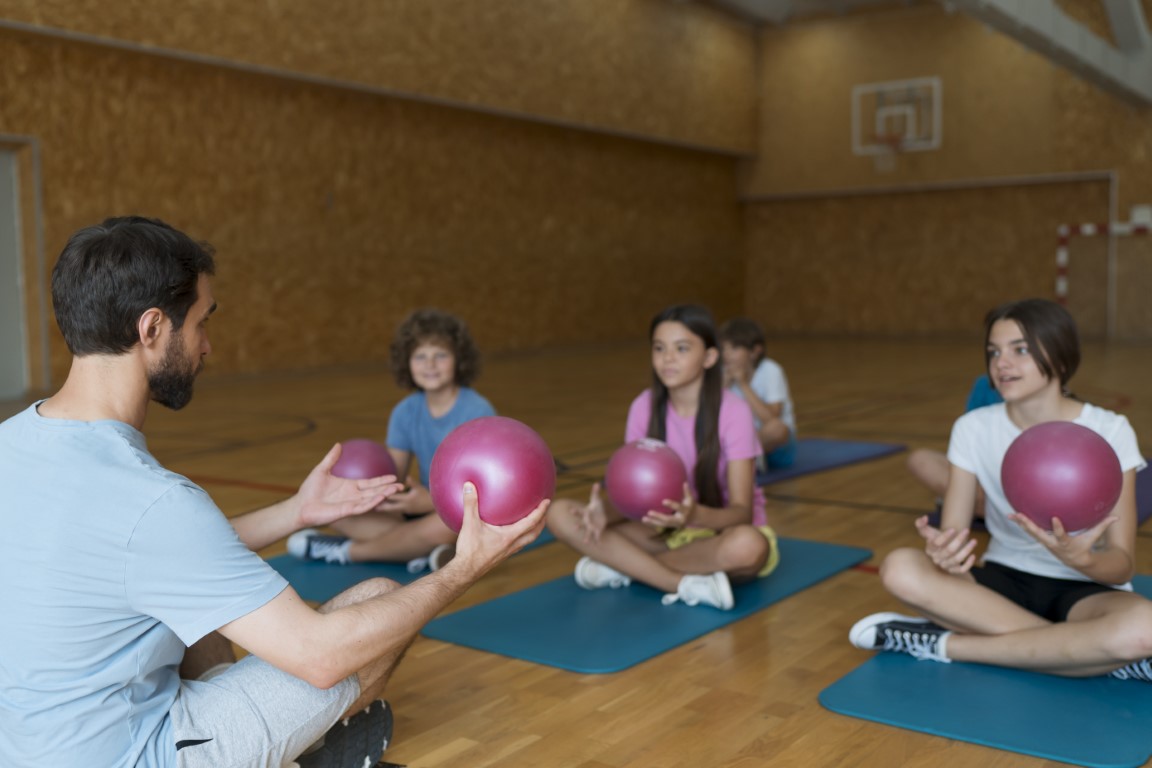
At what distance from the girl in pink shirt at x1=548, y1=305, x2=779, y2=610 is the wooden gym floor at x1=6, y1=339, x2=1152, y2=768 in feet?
0.65

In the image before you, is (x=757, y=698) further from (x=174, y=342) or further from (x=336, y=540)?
(x=336, y=540)

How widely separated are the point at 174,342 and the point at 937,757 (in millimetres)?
1457

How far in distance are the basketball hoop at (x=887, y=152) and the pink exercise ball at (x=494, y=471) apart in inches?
499

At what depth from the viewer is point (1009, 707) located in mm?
2070

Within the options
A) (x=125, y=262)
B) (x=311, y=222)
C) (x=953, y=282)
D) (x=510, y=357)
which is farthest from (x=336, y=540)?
(x=953, y=282)

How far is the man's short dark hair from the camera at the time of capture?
1336 mm

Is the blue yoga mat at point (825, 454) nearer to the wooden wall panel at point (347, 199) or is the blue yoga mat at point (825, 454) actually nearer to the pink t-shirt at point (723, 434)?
the pink t-shirt at point (723, 434)

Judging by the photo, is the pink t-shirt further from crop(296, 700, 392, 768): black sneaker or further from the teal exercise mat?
crop(296, 700, 392, 768): black sneaker

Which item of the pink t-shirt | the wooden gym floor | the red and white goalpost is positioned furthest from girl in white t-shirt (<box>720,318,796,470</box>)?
the red and white goalpost

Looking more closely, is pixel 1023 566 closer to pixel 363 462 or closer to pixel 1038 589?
pixel 1038 589

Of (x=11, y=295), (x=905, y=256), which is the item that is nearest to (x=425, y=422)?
(x=11, y=295)

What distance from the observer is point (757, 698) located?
2.20 m

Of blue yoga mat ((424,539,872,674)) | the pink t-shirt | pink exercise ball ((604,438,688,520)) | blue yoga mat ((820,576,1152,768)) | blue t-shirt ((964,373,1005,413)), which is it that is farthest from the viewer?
blue t-shirt ((964,373,1005,413))

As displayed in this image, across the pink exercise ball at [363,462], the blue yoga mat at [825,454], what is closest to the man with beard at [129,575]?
the pink exercise ball at [363,462]
